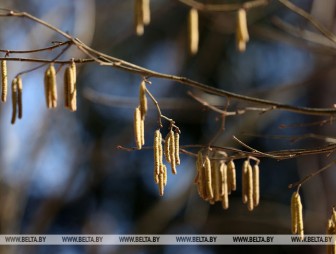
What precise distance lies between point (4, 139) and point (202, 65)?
A: 1586 millimetres

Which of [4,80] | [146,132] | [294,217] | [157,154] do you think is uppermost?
[4,80]

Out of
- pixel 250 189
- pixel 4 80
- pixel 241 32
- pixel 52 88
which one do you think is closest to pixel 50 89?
pixel 52 88

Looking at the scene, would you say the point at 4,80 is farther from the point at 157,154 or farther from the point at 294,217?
the point at 294,217

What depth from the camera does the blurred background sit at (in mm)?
3896

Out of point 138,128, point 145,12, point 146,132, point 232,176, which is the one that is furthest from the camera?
point 146,132

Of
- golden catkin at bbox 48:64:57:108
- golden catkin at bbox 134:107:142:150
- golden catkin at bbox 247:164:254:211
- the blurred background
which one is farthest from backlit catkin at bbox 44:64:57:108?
the blurred background

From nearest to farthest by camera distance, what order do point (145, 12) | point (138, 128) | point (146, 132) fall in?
point (145, 12) → point (138, 128) → point (146, 132)

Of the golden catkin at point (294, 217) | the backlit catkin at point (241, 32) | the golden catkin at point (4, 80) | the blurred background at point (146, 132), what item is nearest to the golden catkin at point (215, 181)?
the golden catkin at point (294, 217)

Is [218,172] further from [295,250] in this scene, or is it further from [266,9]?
[266,9]

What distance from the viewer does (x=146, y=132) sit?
4.21m

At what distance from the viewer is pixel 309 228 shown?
394 centimetres

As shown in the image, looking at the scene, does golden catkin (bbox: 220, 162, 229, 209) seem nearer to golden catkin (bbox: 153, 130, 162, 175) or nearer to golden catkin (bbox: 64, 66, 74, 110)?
golden catkin (bbox: 153, 130, 162, 175)

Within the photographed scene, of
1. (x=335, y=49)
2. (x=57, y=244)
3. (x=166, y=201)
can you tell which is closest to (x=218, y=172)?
(x=335, y=49)

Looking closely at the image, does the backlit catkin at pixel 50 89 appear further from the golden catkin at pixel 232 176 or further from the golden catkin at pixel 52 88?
the golden catkin at pixel 232 176
